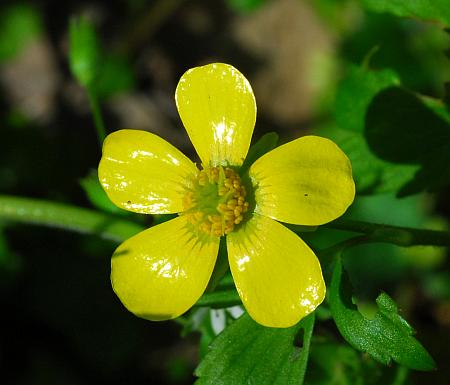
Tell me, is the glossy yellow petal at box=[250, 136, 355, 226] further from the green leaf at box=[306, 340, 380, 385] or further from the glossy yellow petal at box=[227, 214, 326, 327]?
the green leaf at box=[306, 340, 380, 385]

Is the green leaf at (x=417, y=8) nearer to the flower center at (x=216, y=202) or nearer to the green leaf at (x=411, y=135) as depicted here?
the green leaf at (x=411, y=135)

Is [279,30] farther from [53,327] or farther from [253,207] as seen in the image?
[253,207]

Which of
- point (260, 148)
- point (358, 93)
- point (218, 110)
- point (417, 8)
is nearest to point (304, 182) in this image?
point (260, 148)

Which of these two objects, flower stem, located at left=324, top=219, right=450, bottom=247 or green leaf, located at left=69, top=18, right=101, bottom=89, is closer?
flower stem, located at left=324, top=219, right=450, bottom=247

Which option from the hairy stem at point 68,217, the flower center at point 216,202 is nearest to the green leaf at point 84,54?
the hairy stem at point 68,217

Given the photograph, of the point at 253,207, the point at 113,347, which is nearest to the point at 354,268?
the point at 113,347

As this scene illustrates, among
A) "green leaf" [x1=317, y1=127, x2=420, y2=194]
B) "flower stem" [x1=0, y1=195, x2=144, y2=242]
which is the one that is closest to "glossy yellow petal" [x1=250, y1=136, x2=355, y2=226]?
"green leaf" [x1=317, y1=127, x2=420, y2=194]
